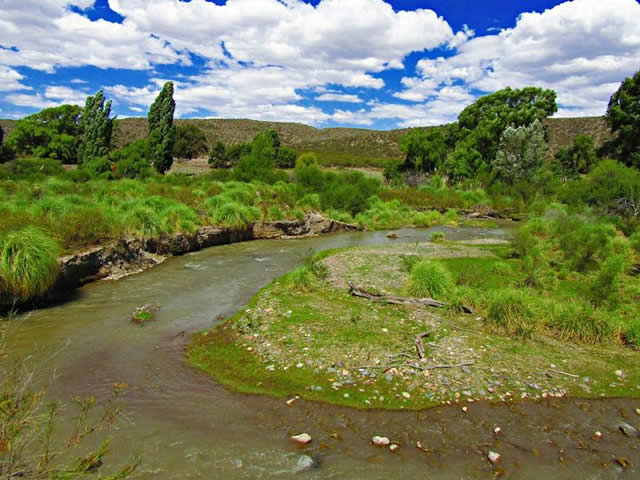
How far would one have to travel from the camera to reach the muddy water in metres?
5.80

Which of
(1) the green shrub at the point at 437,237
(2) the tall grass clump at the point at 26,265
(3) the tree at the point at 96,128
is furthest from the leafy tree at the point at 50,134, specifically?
(1) the green shrub at the point at 437,237

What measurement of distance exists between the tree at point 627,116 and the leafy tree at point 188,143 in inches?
2516

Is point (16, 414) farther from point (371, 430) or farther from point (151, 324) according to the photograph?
point (151, 324)

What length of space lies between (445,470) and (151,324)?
322 inches

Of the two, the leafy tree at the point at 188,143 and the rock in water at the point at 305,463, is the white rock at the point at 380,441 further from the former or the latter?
the leafy tree at the point at 188,143

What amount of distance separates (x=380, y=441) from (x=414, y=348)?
10.2ft

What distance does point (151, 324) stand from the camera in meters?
10.9

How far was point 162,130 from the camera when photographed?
4488 cm

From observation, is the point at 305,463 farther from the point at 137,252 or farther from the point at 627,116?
the point at 627,116

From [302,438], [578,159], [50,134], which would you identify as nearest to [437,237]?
[302,438]

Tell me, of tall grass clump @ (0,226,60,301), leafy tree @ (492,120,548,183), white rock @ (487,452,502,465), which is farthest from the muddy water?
leafy tree @ (492,120,548,183)

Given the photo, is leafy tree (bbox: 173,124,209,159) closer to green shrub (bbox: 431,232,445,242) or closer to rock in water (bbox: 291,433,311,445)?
green shrub (bbox: 431,232,445,242)

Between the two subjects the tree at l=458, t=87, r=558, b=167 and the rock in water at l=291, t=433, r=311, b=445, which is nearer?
the rock in water at l=291, t=433, r=311, b=445

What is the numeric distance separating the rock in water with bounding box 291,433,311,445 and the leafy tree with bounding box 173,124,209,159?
7363cm
